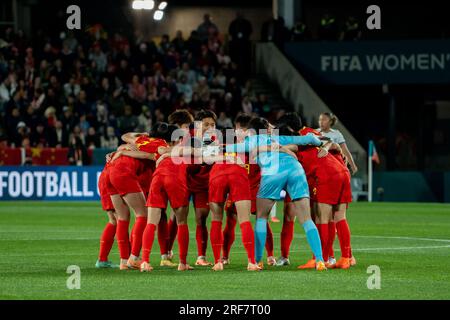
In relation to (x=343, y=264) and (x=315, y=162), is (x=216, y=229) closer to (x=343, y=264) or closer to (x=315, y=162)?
(x=315, y=162)

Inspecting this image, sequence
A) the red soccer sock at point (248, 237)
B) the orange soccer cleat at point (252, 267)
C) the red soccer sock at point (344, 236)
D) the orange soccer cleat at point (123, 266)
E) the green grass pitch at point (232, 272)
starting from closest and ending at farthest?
the green grass pitch at point (232, 272) < the red soccer sock at point (248, 237) < the orange soccer cleat at point (252, 267) < the orange soccer cleat at point (123, 266) < the red soccer sock at point (344, 236)

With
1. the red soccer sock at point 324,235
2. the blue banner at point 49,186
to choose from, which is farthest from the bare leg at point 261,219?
the blue banner at point 49,186

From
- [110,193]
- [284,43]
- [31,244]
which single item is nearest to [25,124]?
[284,43]

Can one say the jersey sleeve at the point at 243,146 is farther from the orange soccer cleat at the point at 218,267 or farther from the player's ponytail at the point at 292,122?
the orange soccer cleat at the point at 218,267

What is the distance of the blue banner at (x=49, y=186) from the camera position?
3362 cm

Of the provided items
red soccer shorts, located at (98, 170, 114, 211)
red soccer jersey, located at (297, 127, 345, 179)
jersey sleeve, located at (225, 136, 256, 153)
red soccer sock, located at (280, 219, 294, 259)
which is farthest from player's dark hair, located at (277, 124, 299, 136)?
red soccer shorts, located at (98, 170, 114, 211)

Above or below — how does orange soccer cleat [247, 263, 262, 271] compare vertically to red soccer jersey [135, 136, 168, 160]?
below

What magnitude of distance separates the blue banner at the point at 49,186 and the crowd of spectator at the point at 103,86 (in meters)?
0.65

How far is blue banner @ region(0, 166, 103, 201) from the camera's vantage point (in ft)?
110

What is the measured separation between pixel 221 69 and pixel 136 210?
79.7 feet

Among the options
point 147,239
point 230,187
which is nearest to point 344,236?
point 230,187

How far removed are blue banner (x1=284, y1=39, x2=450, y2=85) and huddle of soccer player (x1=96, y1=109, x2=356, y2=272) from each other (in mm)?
23111

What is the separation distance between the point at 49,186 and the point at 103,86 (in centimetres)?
437

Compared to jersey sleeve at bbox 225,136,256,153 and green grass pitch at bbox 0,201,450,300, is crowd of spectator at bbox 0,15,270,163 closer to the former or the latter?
green grass pitch at bbox 0,201,450,300
